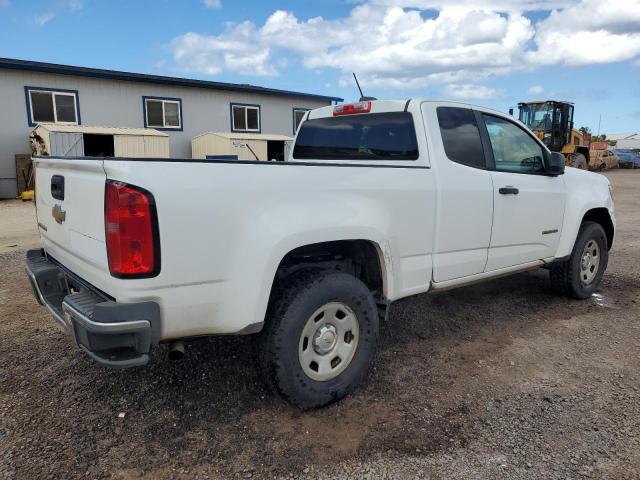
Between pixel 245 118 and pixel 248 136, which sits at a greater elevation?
pixel 245 118

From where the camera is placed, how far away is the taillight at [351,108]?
13.3 feet

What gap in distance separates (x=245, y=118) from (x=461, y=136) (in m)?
→ 19.2

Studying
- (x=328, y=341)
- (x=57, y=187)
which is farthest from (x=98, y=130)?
(x=328, y=341)

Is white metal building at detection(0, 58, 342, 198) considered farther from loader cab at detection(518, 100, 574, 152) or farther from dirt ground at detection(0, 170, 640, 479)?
dirt ground at detection(0, 170, 640, 479)

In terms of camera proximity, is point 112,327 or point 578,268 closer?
point 112,327

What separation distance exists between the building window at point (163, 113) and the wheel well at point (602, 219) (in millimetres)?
17415

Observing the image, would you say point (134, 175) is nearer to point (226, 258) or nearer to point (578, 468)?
point (226, 258)

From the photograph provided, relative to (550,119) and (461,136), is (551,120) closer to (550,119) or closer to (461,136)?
(550,119)

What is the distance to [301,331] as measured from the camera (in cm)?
280

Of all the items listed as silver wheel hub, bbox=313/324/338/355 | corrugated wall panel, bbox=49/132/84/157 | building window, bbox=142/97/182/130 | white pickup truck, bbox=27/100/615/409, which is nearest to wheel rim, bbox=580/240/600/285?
white pickup truck, bbox=27/100/615/409

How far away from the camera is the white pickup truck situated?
2.28 m

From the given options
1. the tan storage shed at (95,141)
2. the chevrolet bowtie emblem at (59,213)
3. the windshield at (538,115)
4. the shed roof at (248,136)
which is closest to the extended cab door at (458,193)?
the chevrolet bowtie emblem at (59,213)

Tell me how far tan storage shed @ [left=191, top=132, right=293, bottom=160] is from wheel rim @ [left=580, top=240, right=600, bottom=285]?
13.7m

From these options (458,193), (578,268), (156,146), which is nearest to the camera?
(458,193)
